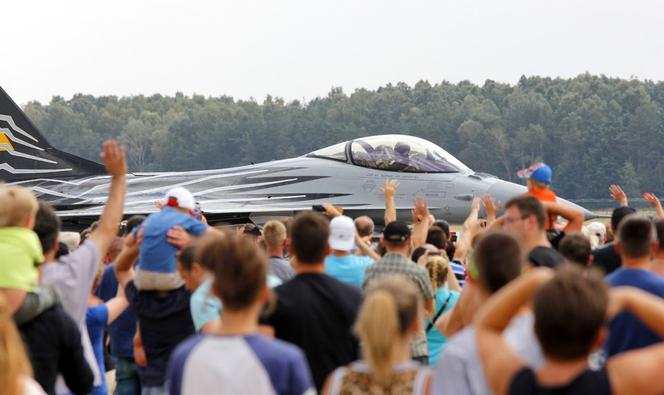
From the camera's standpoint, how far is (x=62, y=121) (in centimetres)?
13712

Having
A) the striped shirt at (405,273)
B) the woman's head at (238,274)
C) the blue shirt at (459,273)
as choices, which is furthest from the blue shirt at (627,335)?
the blue shirt at (459,273)

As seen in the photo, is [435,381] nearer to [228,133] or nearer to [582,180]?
[582,180]

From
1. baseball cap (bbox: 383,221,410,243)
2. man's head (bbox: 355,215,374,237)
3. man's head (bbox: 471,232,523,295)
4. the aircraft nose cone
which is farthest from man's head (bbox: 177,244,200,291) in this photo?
the aircraft nose cone

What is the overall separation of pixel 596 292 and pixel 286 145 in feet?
357

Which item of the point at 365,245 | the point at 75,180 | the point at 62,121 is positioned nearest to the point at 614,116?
the point at 62,121

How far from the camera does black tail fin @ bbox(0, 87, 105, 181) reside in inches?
1071

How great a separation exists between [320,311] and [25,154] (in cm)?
2306

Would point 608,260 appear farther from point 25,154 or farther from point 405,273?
point 25,154

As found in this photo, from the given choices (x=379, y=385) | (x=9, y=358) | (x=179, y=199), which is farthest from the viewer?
(x=179, y=199)

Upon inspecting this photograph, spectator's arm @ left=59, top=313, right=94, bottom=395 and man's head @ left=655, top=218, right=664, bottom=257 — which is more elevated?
man's head @ left=655, top=218, right=664, bottom=257

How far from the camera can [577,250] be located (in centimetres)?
705

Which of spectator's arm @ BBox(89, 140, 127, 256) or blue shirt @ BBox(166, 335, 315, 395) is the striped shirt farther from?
blue shirt @ BBox(166, 335, 315, 395)

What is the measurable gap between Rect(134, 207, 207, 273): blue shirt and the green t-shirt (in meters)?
1.64

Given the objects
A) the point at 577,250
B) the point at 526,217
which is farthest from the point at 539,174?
the point at 526,217
